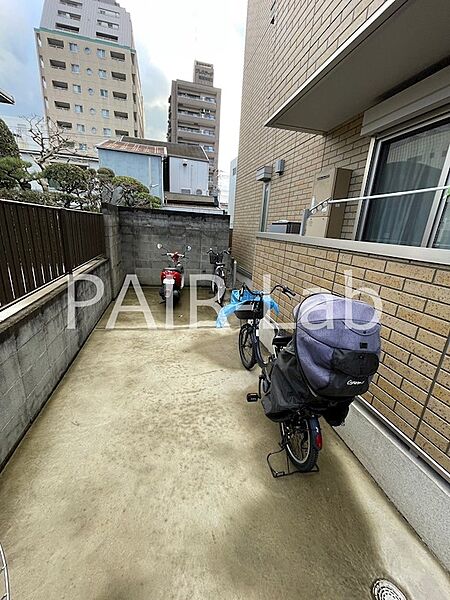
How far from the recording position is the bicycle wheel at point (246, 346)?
9.81ft

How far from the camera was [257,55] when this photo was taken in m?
5.95

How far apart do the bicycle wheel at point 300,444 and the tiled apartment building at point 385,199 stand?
440 mm

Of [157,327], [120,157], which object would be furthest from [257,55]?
[120,157]

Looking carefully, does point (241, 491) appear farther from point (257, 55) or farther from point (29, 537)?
point (257, 55)

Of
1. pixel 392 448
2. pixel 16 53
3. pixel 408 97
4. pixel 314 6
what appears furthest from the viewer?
pixel 16 53

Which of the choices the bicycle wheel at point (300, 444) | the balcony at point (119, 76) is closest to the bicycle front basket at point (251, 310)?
the bicycle wheel at point (300, 444)

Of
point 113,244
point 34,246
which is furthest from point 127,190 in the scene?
point 34,246

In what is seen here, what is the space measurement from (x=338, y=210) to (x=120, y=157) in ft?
44.8

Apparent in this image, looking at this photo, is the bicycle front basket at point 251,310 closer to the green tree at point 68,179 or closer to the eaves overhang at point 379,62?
the eaves overhang at point 379,62

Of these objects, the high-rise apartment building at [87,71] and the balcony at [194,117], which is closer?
the high-rise apartment building at [87,71]

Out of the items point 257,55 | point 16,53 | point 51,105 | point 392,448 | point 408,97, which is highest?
point 16,53

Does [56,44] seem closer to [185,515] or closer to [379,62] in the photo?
[379,62]

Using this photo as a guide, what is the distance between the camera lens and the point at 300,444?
6.05 feet

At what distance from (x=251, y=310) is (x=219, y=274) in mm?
2866
